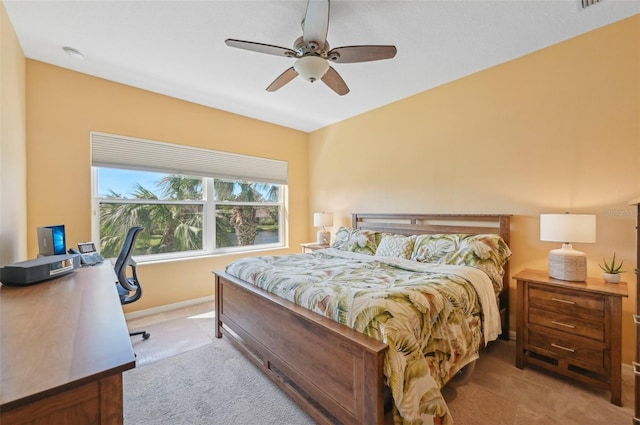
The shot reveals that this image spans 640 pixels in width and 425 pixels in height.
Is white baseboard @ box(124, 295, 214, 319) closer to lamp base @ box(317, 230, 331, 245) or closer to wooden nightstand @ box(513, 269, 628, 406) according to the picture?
lamp base @ box(317, 230, 331, 245)

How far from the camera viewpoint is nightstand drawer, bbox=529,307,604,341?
1948 mm

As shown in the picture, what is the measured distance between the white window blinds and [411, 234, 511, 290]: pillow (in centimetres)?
279

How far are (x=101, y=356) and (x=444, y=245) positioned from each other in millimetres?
2734

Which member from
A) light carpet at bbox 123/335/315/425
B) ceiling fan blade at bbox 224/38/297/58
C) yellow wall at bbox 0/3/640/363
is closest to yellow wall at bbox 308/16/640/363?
yellow wall at bbox 0/3/640/363

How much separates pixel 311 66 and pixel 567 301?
256cm

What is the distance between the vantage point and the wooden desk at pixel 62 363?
65cm

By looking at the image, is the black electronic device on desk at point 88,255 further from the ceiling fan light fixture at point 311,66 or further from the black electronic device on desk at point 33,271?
the ceiling fan light fixture at point 311,66

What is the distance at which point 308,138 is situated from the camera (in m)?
5.25

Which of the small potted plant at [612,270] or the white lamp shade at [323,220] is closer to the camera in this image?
the small potted plant at [612,270]

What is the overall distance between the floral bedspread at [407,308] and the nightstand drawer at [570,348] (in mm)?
272

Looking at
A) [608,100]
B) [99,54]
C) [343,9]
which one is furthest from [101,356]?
[608,100]

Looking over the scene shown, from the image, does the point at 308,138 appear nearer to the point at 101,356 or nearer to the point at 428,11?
the point at 428,11

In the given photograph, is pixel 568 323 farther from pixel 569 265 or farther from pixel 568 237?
pixel 568 237

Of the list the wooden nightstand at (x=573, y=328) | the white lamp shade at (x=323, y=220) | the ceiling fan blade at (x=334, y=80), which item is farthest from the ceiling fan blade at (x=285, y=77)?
the wooden nightstand at (x=573, y=328)
